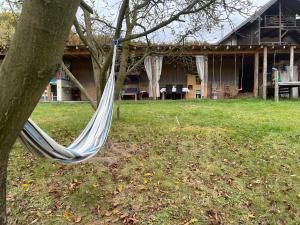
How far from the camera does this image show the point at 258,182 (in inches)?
159

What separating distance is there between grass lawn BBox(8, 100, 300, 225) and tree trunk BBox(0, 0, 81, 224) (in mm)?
2512

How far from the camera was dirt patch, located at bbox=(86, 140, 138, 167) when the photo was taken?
4.46m

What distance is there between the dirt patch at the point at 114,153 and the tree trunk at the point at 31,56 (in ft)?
10.9

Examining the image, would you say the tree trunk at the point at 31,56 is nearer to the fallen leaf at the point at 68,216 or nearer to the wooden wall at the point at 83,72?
the fallen leaf at the point at 68,216

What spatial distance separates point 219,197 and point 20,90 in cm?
308

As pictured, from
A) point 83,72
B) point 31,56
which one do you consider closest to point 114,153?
point 31,56

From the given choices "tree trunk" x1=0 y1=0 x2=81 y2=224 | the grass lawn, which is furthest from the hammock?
"tree trunk" x1=0 y1=0 x2=81 y2=224

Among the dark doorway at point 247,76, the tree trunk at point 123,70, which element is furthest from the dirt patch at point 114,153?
the dark doorway at point 247,76

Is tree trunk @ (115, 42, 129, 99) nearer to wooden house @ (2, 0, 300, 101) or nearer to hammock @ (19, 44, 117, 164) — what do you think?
hammock @ (19, 44, 117, 164)

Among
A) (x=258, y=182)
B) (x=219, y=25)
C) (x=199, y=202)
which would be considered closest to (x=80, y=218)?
(x=199, y=202)

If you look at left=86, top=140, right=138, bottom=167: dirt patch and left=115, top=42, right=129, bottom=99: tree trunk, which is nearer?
left=86, top=140, right=138, bottom=167: dirt patch

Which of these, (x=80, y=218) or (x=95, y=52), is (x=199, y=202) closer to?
(x=80, y=218)

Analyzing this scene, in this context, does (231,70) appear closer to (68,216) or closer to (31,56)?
(68,216)

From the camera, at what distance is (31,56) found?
1.05 meters
